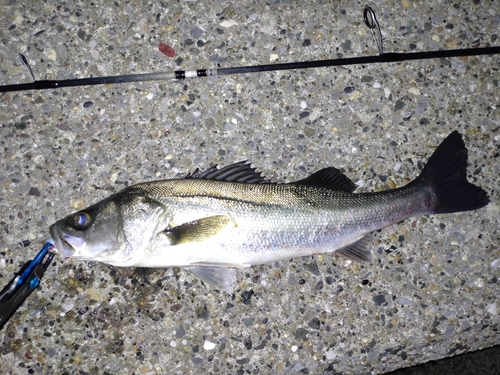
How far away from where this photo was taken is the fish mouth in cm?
221

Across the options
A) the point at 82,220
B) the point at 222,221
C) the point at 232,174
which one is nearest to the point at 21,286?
the point at 82,220

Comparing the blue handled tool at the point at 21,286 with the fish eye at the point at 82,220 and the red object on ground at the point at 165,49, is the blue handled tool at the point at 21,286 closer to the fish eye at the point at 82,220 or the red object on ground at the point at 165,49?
the fish eye at the point at 82,220

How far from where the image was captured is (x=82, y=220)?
88.3 inches

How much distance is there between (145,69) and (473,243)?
2703 mm

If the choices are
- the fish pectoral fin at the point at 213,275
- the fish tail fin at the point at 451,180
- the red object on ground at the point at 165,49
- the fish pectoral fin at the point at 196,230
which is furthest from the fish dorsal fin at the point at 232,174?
the fish tail fin at the point at 451,180

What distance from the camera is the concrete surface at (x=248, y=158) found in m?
2.56

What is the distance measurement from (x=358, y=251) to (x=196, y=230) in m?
1.08

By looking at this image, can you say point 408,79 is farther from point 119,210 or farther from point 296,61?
point 119,210

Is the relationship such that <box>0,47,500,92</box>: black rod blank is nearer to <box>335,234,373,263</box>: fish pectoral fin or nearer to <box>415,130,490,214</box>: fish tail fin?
<box>415,130,490,214</box>: fish tail fin

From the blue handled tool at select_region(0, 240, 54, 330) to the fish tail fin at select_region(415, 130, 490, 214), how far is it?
244cm

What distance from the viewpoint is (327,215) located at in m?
2.36

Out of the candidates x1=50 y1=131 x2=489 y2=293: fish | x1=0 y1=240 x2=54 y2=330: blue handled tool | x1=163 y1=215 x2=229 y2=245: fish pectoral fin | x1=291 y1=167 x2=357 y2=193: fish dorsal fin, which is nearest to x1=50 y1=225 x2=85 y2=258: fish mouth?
x1=50 y1=131 x2=489 y2=293: fish

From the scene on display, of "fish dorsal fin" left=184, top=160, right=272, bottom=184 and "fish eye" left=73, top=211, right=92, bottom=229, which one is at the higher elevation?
"fish dorsal fin" left=184, top=160, right=272, bottom=184

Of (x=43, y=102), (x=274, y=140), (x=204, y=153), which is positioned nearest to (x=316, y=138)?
(x=274, y=140)
